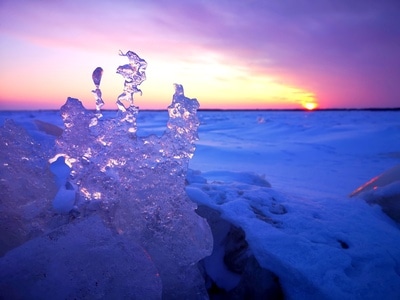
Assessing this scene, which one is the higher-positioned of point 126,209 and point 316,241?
point 126,209

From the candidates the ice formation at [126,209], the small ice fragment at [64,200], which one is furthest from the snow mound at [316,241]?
the small ice fragment at [64,200]

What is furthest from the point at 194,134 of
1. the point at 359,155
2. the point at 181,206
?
the point at 359,155

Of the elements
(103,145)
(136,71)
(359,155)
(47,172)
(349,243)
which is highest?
(136,71)

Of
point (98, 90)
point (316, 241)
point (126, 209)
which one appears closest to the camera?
point (126, 209)

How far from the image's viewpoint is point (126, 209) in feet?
5.75

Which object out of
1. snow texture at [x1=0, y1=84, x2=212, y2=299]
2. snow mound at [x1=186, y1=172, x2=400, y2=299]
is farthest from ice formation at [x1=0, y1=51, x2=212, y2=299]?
snow mound at [x1=186, y1=172, x2=400, y2=299]

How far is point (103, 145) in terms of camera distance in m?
1.92

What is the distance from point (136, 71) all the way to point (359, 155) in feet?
28.1

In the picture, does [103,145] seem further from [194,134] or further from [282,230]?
[282,230]

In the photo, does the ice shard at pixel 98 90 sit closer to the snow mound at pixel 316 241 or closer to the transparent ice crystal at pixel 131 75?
the transparent ice crystal at pixel 131 75

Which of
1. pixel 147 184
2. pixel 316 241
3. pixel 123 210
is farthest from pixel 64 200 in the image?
pixel 316 241

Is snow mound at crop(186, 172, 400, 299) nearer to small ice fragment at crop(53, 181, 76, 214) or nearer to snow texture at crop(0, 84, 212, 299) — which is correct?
snow texture at crop(0, 84, 212, 299)

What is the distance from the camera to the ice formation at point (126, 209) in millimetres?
1333

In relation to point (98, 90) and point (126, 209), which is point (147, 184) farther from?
point (98, 90)
